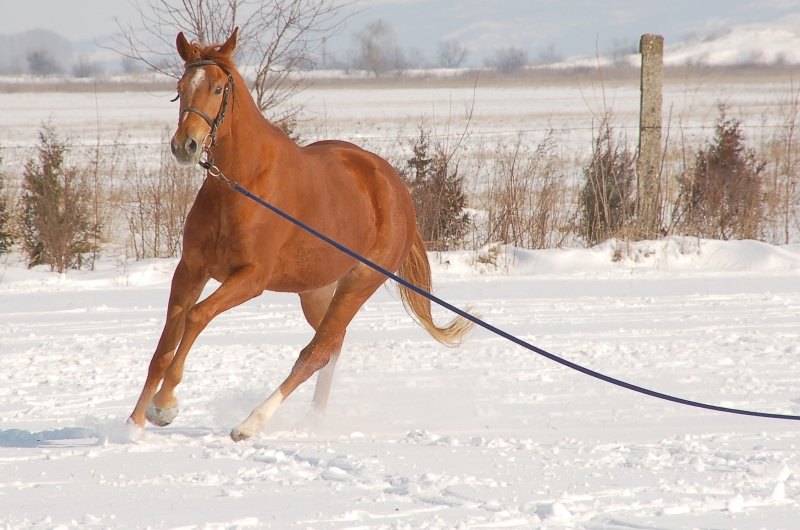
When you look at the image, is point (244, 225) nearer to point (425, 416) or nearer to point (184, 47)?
Answer: point (184, 47)

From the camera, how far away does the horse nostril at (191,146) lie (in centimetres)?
441

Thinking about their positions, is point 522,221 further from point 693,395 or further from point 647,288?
point 693,395

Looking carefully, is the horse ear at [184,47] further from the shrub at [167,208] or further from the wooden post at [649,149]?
the wooden post at [649,149]

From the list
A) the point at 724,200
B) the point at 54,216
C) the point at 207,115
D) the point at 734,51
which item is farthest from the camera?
the point at 734,51

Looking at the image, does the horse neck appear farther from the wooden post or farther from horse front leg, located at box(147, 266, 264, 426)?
the wooden post

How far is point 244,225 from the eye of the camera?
477cm

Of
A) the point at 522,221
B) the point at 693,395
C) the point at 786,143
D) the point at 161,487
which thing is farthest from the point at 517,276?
the point at 161,487

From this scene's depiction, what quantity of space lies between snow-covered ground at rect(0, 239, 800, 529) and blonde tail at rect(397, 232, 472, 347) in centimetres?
25

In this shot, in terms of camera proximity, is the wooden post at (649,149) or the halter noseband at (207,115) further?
the wooden post at (649,149)

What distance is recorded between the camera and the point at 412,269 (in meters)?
6.54

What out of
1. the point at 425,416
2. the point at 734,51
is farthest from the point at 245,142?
the point at 734,51

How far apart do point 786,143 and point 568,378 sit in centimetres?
725

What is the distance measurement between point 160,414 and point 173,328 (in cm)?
40

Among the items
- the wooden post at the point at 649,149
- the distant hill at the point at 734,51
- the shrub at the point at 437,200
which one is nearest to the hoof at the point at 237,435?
the shrub at the point at 437,200
